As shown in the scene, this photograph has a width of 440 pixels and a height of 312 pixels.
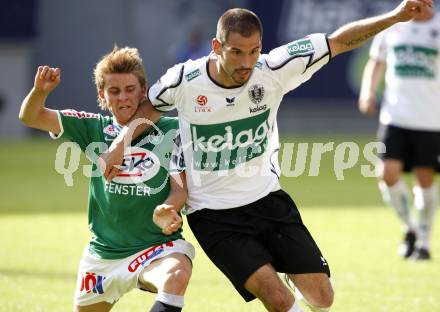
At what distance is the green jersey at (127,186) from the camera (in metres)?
6.13

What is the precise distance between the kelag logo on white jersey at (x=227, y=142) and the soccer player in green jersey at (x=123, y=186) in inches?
6.3

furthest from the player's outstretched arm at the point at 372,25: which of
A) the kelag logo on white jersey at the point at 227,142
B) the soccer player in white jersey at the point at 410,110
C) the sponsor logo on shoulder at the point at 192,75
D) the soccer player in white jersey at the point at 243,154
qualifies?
the soccer player in white jersey at the point at 410,110

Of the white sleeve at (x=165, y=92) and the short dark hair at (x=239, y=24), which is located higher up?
the short dark hair at (x=239, y=24)

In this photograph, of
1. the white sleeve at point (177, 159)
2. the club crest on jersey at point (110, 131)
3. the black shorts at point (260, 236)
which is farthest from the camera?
the club crest on jersey at point (110, 131)

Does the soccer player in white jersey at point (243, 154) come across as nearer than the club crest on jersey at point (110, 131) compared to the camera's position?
Yes

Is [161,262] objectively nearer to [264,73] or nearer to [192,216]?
[192,216]

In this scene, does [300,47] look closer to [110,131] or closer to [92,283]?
[110,131]

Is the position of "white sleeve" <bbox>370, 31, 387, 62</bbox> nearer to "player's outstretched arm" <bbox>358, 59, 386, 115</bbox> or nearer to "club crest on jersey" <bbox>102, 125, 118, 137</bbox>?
"player's outstretched arm" <bbox>358, 59, 386, 115</bbox>

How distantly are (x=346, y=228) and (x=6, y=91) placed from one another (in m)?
12.2

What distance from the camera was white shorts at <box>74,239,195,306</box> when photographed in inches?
238

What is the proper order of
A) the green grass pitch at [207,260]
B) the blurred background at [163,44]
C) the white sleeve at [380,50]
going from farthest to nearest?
1. the blurred background at [163,44]
2. the white sleeve at [380,50]
3. the green grass pitch at [207,260]

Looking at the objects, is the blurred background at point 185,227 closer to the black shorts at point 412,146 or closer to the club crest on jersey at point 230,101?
the black shorts at point 412,146

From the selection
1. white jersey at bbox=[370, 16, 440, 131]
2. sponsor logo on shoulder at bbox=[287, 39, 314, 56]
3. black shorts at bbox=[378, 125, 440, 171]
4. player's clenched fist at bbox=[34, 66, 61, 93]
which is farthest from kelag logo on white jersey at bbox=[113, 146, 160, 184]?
white jersey at bbox=[370, 16, 440, 131]

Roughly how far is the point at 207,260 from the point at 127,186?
4133mm
